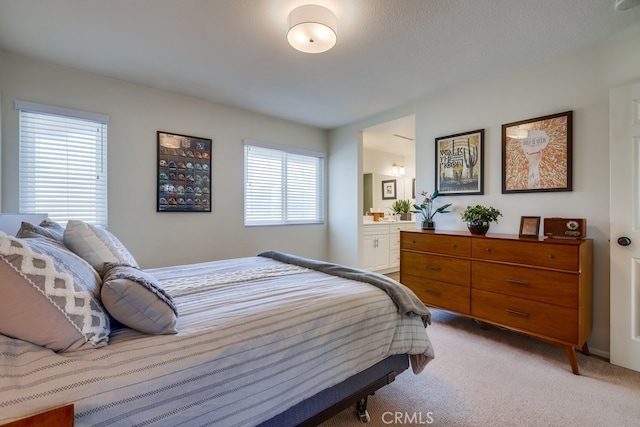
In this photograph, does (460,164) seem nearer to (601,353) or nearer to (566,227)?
(566,227)

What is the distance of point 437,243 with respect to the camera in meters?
2.78

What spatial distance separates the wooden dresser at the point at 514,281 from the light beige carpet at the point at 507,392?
0.20 metres

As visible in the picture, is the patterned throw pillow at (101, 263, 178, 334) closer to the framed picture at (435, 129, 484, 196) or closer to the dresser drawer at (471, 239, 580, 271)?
the dresser drawer at (471, 239, 580, 271)

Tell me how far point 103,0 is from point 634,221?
12.7 ft

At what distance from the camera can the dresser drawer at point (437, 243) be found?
259 cm

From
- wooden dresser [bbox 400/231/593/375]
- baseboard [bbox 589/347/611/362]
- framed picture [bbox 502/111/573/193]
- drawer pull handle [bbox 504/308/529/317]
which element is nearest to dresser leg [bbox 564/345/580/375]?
wooden dresser [bbox 400/231/593/375]

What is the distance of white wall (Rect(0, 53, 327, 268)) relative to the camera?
2.50m

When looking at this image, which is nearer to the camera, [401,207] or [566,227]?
[566,227]

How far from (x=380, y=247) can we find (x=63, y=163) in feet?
13.9

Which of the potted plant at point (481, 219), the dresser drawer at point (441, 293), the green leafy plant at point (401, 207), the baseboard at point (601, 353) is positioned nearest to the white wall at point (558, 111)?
the baseboard at point (601, 353)

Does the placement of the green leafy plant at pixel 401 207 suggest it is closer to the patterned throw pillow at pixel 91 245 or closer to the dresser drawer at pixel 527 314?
the dresser drawer at pixel 527 314

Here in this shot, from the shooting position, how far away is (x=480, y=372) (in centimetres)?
204

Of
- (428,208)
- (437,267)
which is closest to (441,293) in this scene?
(437,267)

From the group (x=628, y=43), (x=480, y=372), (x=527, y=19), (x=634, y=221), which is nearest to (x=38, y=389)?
(x=480, y=372)
